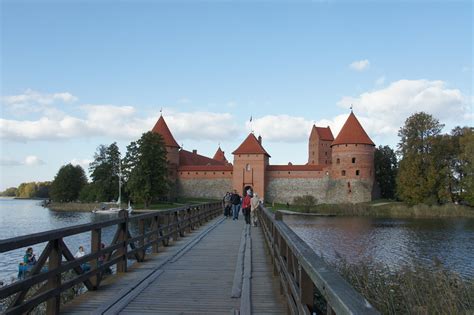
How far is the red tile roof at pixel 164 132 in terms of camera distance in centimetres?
5384

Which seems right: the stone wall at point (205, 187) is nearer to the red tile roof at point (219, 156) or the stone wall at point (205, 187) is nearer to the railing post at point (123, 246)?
the red tile roof at point (219, 156)

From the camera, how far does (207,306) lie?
14.4 ft

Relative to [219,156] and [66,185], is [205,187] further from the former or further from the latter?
[219,156]

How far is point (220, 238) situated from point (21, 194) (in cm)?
13945

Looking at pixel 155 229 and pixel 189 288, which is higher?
pixel 155 229

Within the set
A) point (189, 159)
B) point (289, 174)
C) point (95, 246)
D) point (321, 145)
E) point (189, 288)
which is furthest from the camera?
point (321, 145)

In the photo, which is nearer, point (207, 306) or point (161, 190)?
point (207, 306)

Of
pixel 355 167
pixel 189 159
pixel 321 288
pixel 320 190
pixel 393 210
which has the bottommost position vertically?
pixel 393 210

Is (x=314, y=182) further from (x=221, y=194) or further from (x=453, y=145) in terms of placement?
(x=453, y=145)

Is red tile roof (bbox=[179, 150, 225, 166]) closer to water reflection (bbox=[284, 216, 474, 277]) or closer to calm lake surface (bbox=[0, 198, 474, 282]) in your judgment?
calm lake surface (bbox=[0, 198, 474, 282])

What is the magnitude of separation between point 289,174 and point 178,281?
45698mm

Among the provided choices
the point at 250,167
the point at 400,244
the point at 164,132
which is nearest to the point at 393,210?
the point at 250,167

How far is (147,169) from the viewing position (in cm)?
4322

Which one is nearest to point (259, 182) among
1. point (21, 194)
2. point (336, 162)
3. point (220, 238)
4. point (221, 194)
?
point (221, 194)
